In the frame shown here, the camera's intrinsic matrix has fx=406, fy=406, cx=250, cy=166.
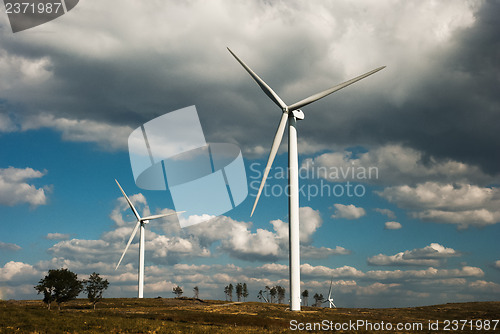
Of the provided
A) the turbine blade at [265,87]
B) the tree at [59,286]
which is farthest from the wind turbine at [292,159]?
the tree at [59,286]

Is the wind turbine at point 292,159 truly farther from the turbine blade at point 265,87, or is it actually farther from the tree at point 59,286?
the tree at point 59,286

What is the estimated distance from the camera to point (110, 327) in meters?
50.5

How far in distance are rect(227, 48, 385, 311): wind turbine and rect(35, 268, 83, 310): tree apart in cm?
6467

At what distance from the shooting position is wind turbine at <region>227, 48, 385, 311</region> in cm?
7569

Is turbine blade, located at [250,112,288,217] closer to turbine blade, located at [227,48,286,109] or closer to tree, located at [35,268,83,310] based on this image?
turbine blade, located at [227,48,286,109]

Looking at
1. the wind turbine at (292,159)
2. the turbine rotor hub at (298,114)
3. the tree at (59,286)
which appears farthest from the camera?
the tree at (59,286)

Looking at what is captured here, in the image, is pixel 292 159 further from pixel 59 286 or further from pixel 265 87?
pixel 59 286

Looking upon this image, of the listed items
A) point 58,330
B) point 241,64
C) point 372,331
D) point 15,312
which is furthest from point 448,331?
point 15,312

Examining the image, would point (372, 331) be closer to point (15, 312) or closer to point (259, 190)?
point (259, 190)

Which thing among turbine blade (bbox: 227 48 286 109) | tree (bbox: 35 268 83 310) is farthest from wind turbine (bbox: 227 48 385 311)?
tree (bbox: 35 268 83 310)

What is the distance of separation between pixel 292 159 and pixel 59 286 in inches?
2857

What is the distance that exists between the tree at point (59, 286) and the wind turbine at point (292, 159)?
2546 inches

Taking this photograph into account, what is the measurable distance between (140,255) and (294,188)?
90.0 metres

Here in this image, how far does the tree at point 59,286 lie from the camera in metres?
106
